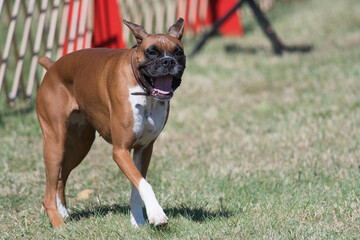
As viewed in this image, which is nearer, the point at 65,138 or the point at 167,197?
the point at 65,138

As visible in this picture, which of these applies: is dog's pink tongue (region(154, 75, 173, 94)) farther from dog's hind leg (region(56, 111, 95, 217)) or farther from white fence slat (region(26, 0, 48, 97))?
white fence slat (region(26, 0, 48, 97))

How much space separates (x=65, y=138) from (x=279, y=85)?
519 centimetres

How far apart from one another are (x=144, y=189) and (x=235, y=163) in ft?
7.41

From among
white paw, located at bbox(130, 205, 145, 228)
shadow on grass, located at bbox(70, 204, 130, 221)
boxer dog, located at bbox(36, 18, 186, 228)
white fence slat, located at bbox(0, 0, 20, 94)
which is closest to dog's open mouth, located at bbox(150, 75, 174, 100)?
boxer dog, located at bbox(36, 18, 186, 228)

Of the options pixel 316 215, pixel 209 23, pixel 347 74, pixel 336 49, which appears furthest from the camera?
pixel 209 23

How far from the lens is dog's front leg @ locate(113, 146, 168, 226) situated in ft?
11.7

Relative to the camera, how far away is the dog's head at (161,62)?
11.7 feet

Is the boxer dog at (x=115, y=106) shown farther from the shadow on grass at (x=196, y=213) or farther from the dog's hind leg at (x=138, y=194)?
the shadow on grass at (x=196, y=213)

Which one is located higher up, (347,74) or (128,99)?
(128,99)

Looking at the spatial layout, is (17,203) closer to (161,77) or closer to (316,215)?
(161,77)

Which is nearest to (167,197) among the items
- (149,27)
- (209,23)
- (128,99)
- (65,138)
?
(65,138)

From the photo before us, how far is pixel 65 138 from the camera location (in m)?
4.32

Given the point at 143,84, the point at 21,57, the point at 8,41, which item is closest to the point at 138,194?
the point at 143,84

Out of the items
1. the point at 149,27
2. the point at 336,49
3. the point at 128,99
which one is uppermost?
the point at 128,99
